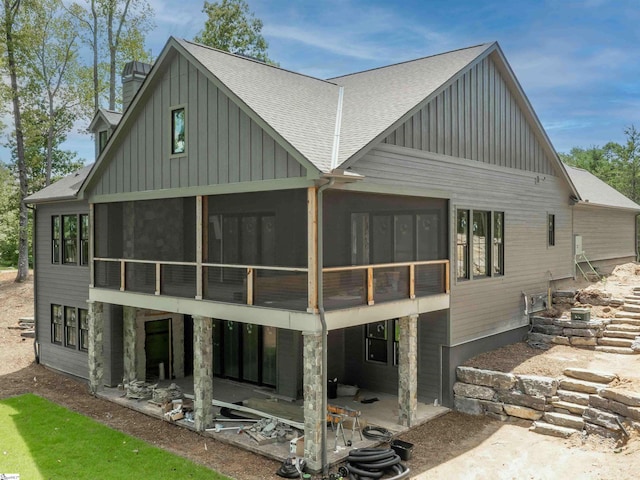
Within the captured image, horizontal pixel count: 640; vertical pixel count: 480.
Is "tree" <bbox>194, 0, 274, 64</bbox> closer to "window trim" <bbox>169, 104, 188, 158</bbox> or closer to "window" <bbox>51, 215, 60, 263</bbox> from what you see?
"window" <bbox>51, 215, 60, 263</bbox>

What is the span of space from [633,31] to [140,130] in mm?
48534

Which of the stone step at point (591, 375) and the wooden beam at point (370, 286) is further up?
the wooden beam at point (370, 286)

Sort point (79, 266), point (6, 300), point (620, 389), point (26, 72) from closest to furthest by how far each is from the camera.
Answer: point (620, 389) → point (79, 266) → point (6, 300) → point (26, 72)

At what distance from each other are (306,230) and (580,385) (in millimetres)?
8082

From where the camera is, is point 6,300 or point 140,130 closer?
point 140,130

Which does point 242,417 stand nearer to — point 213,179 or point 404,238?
point 213,179

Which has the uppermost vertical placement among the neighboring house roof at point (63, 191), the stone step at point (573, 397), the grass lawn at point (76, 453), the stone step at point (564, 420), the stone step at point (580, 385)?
the neighboring house roof at point (63, 191)

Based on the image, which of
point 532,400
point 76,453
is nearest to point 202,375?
point 76,453

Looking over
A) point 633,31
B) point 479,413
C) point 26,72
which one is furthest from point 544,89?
point 479,413

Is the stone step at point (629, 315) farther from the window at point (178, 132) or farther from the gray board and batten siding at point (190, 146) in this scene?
the window at point (178, 132)

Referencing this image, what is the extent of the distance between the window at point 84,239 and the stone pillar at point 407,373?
1128cm

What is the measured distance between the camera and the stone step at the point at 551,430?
38.9ft

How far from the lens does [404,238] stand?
1692 cm

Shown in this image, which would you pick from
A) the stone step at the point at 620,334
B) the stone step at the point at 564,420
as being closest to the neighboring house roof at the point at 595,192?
the stone step at the point at 620,334
